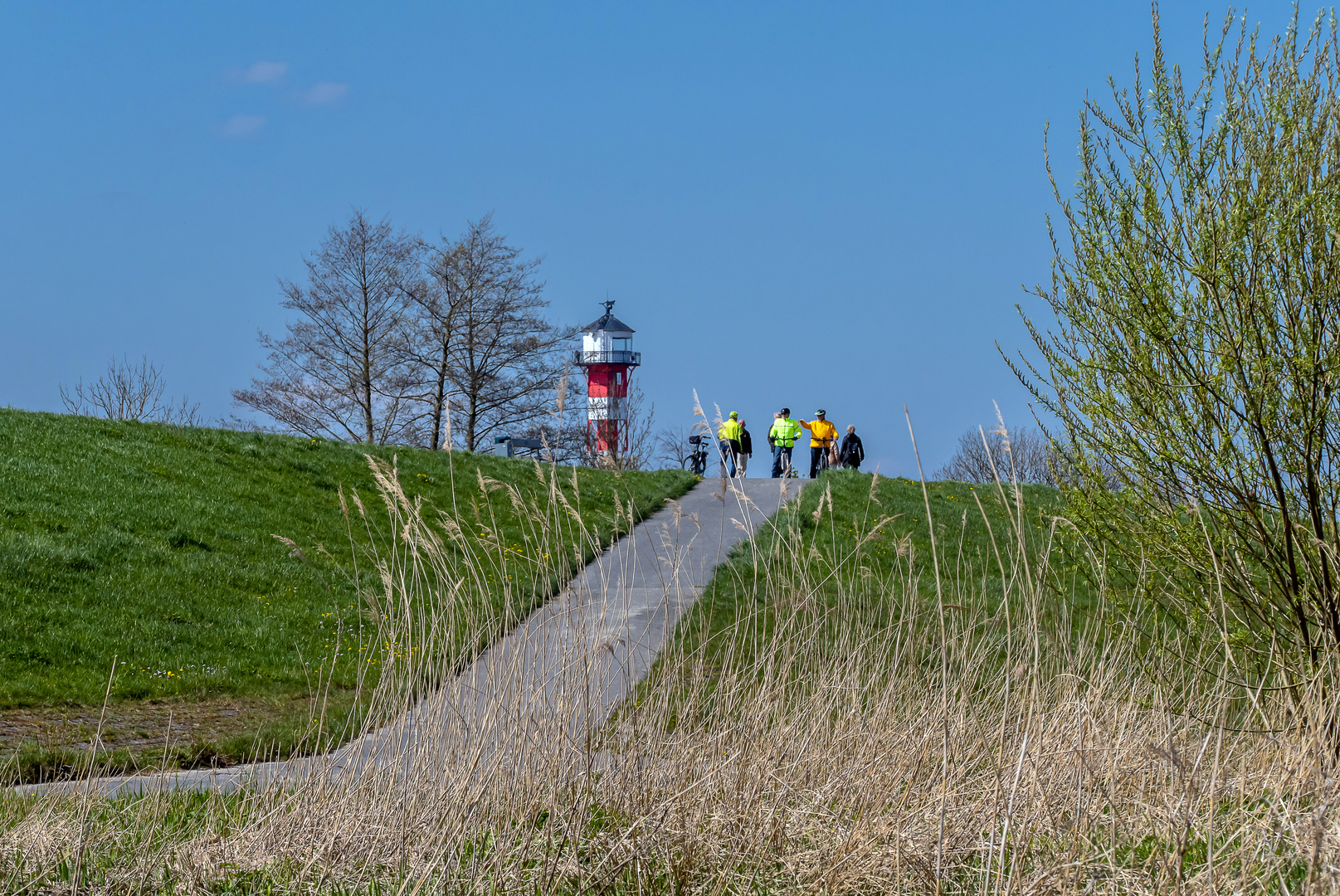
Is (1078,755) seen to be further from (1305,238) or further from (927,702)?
(1305,238)

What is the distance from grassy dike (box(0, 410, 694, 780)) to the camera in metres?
6.41

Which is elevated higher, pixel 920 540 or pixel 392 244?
pixel 392 244

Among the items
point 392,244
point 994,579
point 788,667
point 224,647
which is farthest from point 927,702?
point 392,244

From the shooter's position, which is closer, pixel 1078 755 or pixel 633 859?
pixel 1078 755

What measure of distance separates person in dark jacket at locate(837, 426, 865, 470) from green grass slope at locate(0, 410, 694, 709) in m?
6.32

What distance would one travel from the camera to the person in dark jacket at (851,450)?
20.5 meters

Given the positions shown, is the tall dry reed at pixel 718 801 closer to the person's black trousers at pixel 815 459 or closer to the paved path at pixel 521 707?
the paved path at pixel 521 707

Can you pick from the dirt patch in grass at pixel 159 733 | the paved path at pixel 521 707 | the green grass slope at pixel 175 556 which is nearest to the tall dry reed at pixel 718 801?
the paved path at pixel 521 707

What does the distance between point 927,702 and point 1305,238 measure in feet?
8.38

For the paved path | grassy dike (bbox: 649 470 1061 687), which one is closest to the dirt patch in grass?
the paved path

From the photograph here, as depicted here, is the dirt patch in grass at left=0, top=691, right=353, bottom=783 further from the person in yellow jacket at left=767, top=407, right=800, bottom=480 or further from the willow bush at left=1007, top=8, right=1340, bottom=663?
the person in yellow jacket at left=767, top=407, right=800, bottom=480

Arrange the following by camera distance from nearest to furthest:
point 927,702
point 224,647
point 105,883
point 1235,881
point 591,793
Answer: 1. point 1235,881
2. point 105,883
3. point 591,793
4. point 927,702
5. point 224,647

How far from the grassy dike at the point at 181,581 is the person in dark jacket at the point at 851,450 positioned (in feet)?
21.8

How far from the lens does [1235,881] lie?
2740 mm
